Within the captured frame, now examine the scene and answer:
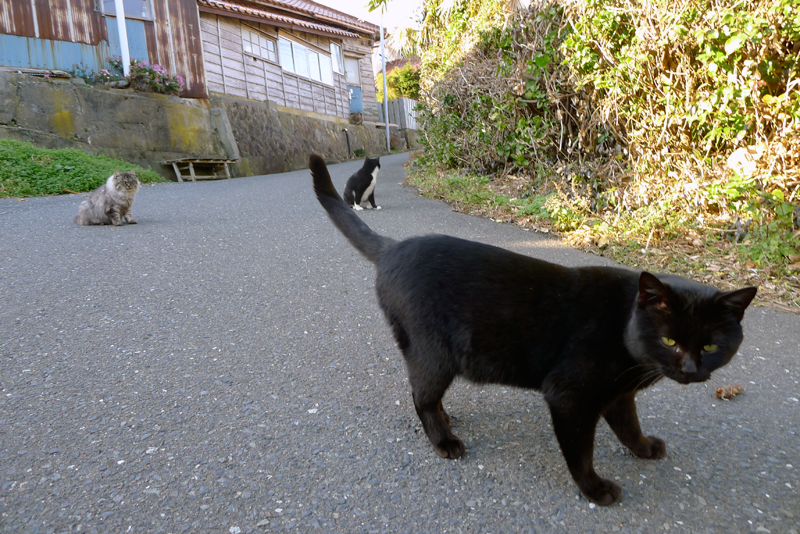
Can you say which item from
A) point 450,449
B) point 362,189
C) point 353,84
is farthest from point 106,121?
point 353,84

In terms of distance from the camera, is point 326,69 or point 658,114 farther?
point 326,69

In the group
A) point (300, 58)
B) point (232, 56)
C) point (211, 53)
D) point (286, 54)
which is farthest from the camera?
point (300, 58)

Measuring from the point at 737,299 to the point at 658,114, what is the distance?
3.96m

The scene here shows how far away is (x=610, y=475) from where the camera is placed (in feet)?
6.16

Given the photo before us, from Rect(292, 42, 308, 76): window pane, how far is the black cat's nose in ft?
61.6

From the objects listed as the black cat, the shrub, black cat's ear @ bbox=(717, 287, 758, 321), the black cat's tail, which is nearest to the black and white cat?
the black cat's tail

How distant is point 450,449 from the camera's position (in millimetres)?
1969

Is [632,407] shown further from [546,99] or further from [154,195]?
[154,195]

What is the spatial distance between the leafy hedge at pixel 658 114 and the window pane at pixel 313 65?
13.0 m

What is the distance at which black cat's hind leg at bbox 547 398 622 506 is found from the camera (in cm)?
172

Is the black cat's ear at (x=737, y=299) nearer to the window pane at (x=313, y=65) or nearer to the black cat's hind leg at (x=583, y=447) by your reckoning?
the black cat's hind leg at (x=583, y=447)

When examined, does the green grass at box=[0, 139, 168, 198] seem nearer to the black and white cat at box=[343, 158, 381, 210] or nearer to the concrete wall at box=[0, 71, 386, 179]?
the concrete wall at box=[0, 71, 386, 179]

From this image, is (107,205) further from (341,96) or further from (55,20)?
(341,96)

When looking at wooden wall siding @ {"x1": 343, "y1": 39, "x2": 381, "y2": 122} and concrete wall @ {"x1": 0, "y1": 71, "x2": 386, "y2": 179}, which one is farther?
wooden wall siding @ {"x1": 343, "y1": 39, "x2": 381, "y2": 122}
